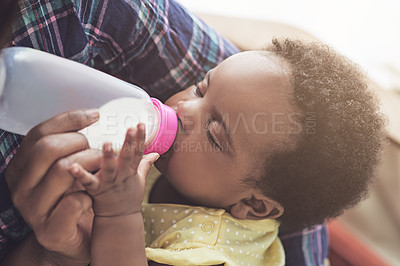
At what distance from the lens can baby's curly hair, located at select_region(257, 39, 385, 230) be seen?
0.96 meters

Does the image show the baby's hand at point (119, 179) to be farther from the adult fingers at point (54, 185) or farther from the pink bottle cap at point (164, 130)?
the pink bottle cap at point (164, 130)

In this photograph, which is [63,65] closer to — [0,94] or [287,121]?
[0,94]

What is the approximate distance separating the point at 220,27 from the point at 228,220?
98 cm

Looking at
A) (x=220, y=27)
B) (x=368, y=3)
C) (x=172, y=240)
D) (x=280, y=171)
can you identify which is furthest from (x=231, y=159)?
(x=368, y=3)

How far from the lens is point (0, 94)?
2.45 feet

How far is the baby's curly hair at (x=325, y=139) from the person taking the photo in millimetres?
955

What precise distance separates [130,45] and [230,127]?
290 millimetres

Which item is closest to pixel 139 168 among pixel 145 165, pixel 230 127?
pixel 145 165

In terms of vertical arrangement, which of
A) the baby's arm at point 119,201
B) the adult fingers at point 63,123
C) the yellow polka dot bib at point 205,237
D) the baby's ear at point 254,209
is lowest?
the yellow polka dot bib at point 205,237

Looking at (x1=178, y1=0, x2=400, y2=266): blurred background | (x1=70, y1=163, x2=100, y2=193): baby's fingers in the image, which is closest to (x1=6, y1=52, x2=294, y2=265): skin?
(x1=70, y1=163, x2=100, y2=193): baby's fingers

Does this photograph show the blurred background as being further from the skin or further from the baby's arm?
the baby's arm

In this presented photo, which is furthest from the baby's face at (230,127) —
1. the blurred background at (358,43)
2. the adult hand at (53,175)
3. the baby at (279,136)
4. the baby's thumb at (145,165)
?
the blurred background at (358,43)

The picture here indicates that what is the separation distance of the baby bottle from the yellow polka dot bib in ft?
0.64

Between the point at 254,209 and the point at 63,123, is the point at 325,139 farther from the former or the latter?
the point at 63,123
